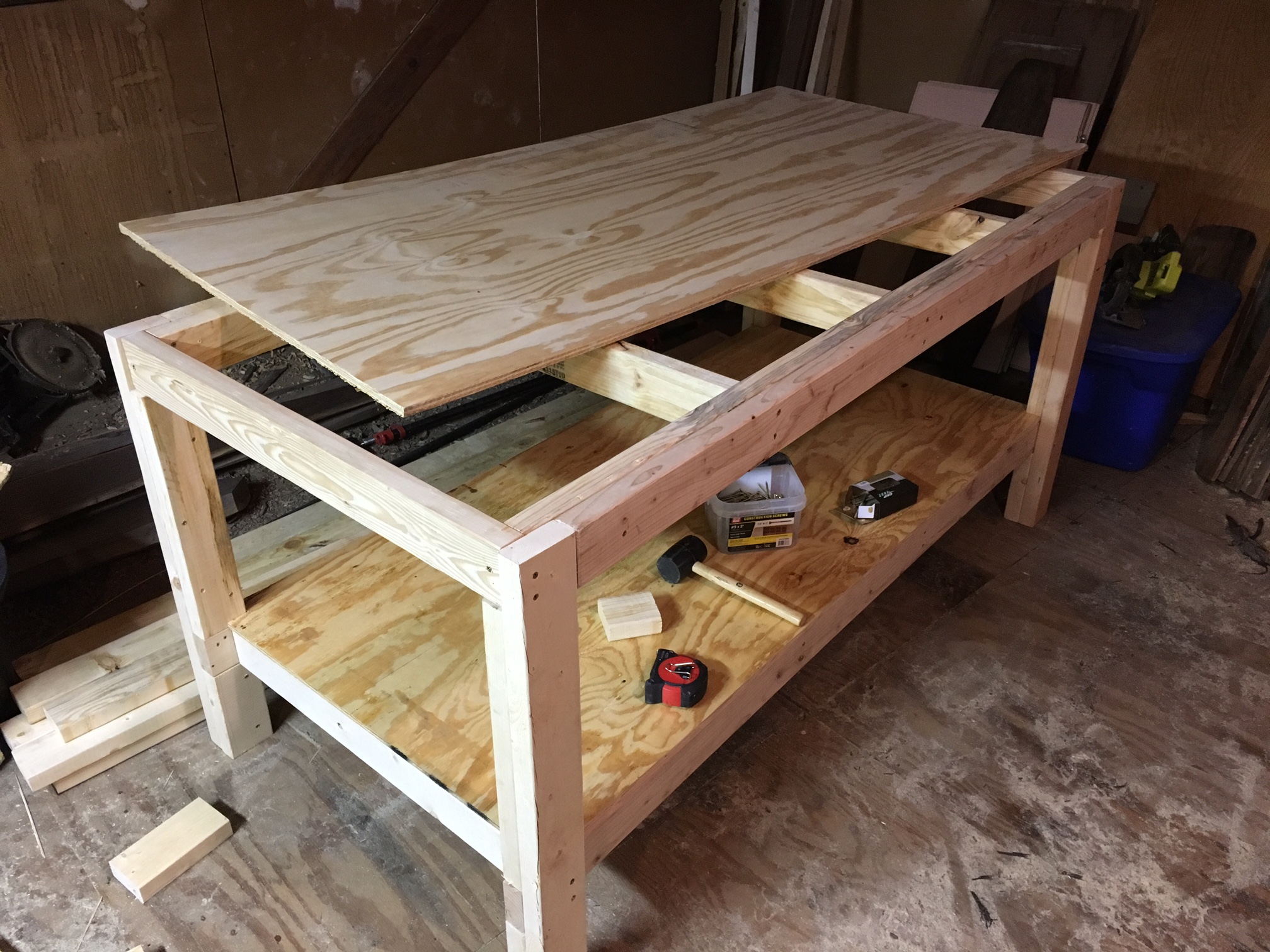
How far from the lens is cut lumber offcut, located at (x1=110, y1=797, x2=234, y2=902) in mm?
1422

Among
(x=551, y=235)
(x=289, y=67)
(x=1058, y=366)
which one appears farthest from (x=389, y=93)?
(x=1058, y=366)

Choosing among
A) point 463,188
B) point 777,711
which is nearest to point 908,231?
point 463,188

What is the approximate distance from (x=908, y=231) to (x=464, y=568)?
122 cm

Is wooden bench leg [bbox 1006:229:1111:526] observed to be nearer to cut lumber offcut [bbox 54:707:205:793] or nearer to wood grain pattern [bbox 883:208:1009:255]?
wood grain pattern [bbox 883:208:1009:255]

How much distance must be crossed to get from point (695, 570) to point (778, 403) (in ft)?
1.96

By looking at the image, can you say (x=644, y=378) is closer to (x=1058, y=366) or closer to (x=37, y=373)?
(x=1058, y=366)

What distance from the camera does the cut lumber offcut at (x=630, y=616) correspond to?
1537 mm

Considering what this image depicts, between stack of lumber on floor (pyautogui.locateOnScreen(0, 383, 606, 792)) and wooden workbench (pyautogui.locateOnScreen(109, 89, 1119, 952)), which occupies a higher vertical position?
wooden workbench (pyautogui.locateOnScreen(109, 89, 1119, 952))

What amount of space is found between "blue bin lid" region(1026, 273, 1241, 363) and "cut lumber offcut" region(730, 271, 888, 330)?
1.14 m

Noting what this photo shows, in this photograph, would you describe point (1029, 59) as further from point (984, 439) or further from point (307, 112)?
point (307, 112)

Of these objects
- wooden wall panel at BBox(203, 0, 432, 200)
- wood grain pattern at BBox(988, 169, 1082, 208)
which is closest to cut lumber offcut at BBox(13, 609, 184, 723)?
wooden wall panel at BBox(203, 0, 432, 200)

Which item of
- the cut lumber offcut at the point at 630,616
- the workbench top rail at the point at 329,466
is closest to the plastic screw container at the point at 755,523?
the cut lumber offcut at the point at 630,616

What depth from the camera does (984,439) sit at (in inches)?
82.4

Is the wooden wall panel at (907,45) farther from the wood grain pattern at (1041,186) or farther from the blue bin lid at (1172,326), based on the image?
the wood grain pattern at (1041,186)
